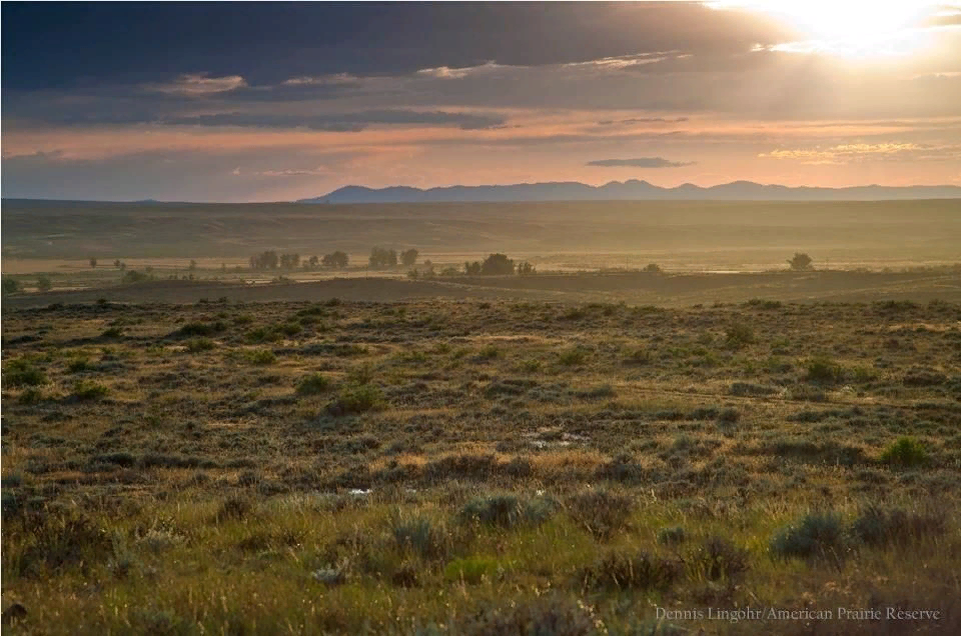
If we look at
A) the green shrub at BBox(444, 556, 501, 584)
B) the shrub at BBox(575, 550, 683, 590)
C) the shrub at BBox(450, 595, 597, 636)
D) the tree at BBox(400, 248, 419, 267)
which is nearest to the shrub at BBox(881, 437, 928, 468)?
the shrub at BBox(575, 550, 683, 590)

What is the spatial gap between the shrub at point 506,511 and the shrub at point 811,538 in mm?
1955

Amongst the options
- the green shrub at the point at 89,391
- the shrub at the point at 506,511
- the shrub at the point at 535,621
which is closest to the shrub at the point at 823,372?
the shrub at the point at 506,511

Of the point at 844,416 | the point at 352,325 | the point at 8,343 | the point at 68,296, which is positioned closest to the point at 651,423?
the point at 844,416

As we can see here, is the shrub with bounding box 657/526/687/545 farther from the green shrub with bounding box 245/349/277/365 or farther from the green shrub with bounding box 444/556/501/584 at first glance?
the green shrub with bounding box 245/349/277/365

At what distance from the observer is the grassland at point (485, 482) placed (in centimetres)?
533

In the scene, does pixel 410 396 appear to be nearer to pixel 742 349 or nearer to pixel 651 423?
pixel 651 423

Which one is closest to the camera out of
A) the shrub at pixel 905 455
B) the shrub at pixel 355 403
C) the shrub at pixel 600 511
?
the shrub at pixel 600 511

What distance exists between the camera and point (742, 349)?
105 feet

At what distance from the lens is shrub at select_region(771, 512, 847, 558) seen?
20.3 ft

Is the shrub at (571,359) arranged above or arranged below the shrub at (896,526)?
below

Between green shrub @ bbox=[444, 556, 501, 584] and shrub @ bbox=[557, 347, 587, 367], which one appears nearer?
green shrub @ bbox=[444, 556, 501, 584]

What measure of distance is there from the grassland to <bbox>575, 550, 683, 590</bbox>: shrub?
0.07 ft

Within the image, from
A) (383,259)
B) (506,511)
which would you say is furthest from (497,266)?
(506,511)

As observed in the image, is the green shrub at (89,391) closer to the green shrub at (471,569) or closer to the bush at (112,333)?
the bush at (112,333)
